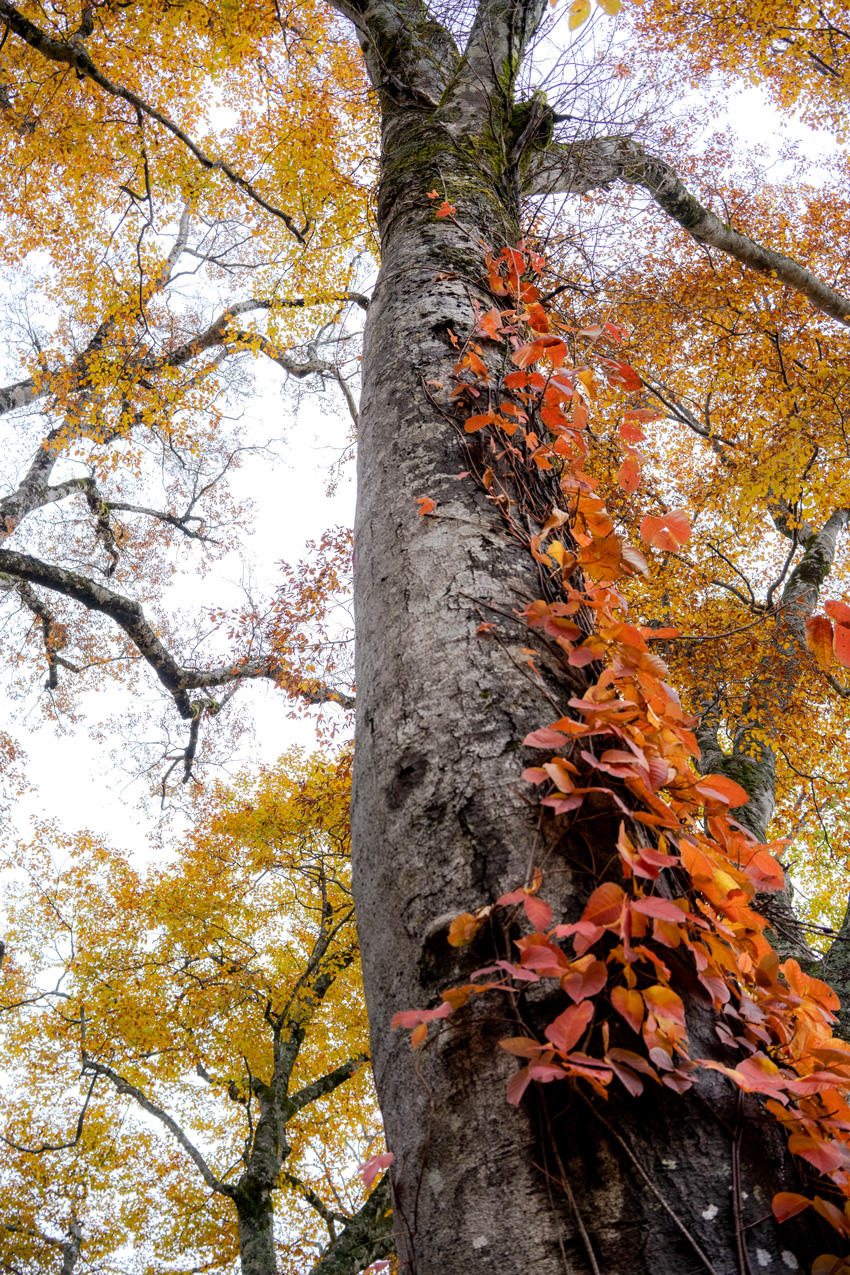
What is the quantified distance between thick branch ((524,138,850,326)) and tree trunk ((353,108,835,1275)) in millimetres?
2557

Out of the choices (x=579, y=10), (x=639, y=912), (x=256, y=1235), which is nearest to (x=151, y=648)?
(x=256, y=1235)

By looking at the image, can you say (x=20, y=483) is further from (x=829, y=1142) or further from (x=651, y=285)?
(x=829, y=1142)

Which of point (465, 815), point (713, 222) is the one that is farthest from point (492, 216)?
point (713, 222)

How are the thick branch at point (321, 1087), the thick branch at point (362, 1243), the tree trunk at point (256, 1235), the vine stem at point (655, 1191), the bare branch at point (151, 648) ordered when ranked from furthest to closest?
the bare branch at point (151, 648), the thick branch at point (321, 1087), the tree trunk at point (256, 1235), the thick branch at point (362, 1243), the vine stem at point (655, 1191)

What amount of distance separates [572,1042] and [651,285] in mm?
9419

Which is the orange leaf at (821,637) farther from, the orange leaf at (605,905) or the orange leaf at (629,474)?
the orange leaf at (605,905)

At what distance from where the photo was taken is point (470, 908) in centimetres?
101

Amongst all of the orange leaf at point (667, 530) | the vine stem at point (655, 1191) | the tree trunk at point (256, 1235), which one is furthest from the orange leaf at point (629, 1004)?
the tree trunk at point (256, 1235)

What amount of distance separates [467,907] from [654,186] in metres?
5.23

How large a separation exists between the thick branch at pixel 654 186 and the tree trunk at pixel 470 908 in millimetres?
2557

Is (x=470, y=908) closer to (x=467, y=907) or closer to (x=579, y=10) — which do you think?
(x=467, y=907)

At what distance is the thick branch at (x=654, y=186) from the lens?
366 centimetres

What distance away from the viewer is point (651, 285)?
8555 mm

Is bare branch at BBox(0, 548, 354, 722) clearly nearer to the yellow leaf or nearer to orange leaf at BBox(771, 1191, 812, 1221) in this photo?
the yellow leaf
